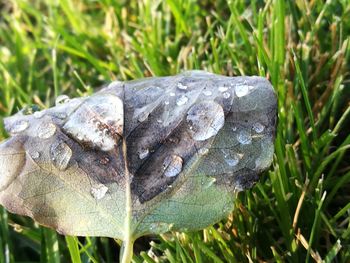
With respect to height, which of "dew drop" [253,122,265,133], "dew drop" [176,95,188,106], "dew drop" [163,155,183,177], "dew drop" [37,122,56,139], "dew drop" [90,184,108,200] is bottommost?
"dew drop" [90,184,108,200]

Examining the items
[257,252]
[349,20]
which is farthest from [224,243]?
[349,20]

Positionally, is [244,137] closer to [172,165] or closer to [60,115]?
[172,165]

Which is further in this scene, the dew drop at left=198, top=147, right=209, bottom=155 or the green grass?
the green grass

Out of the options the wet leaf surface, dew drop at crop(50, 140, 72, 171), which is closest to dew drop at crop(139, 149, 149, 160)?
the wet leaf surface

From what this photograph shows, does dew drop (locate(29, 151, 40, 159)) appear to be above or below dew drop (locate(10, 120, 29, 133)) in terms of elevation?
below

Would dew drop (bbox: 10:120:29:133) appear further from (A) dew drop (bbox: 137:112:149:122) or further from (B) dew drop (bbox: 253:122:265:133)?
(B) dew drop (bbox: 253:122:265:133)

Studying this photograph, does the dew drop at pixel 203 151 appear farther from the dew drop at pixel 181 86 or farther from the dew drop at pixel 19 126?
the dew drop at pixel 19 126

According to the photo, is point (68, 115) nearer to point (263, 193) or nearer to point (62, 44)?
point (263, 193)

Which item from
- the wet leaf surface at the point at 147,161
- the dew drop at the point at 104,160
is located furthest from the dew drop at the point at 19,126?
the dew drop at the point at 104,160
